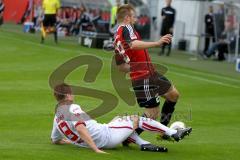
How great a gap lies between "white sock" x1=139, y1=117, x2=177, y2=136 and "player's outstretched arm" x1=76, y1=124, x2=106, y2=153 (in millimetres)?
778

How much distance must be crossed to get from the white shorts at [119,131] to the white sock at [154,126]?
171mm

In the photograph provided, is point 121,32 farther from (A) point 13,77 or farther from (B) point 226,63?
(B) point 226,63

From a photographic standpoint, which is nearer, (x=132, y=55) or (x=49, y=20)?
(x=132, y=55)

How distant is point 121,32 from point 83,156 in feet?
6.37

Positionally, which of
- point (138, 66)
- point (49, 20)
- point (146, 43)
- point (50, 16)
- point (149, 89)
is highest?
point (146, 43)

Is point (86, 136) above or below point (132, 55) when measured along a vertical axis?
below

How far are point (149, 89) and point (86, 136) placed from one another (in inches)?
52.3

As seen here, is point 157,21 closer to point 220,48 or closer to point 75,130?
point 220,48

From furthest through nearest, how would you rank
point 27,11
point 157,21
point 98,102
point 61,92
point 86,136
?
point 27,11 → point 157,21 → point 98,102 → point 61,92 → point 86,136

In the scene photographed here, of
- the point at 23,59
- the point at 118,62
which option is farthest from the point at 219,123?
the point at 23,59

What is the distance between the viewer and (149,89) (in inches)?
435

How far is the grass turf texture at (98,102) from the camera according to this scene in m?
10.6

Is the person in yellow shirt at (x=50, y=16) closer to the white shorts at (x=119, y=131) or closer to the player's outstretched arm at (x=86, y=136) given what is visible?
the white shorts at (x=119, y=131)

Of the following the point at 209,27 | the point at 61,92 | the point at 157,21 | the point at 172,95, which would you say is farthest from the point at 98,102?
A: the point at 157,21
